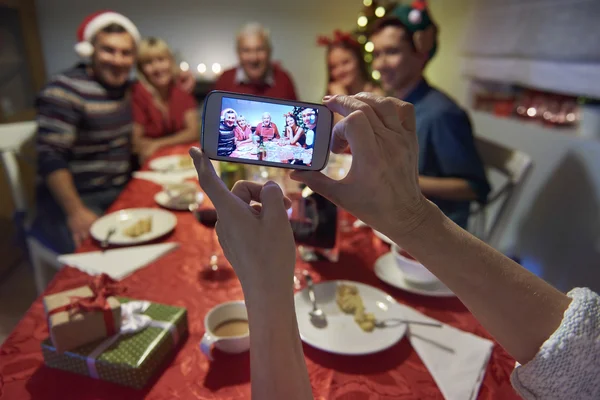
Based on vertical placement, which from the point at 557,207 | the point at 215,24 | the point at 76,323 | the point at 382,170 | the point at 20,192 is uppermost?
the point at 215,24

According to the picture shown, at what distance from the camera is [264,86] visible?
3.05 m

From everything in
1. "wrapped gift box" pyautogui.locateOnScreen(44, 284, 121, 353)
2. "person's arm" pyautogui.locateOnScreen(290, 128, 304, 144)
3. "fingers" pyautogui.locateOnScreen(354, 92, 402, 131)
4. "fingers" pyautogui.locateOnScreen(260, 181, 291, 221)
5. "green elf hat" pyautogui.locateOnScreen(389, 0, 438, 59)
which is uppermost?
"green elf hat" pyautogui.locateOnScreen(389, 0, 438, 59)

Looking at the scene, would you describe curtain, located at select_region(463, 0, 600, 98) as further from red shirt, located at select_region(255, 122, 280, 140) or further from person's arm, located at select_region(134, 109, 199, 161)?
person's arm, located at select_region(134, 109, 199, 161)

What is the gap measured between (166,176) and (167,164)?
213mm

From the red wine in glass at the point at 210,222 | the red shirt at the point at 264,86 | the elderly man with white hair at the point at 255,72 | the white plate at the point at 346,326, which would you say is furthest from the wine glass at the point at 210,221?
the red shirt at the point at 264,86

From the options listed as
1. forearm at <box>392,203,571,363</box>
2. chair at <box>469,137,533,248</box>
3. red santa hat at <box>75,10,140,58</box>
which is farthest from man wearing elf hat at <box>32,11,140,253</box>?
chair at <box>469,137,533,248</box>

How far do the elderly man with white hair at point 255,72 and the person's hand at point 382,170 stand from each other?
7.67 ft

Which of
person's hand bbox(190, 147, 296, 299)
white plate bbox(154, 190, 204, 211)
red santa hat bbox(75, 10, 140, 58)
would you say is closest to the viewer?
person's hand bbox(190, 147, 296, 299)

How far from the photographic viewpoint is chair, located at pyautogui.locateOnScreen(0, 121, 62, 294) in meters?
1.70

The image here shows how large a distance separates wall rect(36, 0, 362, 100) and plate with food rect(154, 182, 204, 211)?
285cm

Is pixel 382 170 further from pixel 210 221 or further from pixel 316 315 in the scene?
pixel 210 221

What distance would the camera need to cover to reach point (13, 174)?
171 cm

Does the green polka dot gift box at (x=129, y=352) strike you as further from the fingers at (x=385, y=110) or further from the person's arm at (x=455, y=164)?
the person's arm at (x=455, y=164)

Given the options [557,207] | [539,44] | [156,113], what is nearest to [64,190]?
[156,113]
